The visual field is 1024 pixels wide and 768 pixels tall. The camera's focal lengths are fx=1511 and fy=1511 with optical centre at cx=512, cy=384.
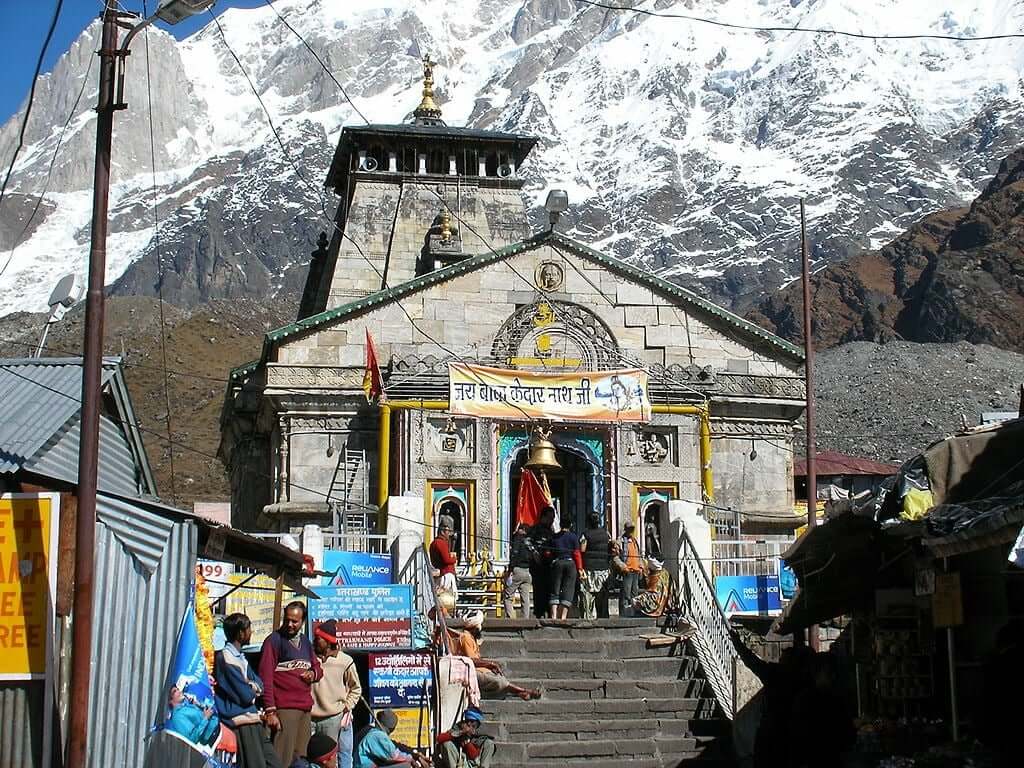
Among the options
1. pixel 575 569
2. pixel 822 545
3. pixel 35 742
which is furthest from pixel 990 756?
pixel 575 569

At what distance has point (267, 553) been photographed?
51.3ft

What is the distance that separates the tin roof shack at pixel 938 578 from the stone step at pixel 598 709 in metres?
2.94

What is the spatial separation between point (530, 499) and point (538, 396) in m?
3.24

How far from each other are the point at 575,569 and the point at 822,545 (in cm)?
651

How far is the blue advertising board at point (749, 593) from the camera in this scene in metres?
23.3

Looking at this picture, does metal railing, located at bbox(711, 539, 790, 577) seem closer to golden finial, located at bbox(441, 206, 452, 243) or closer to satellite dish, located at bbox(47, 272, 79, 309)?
satellite dish, located at bbox(47, 272, 79, 309)

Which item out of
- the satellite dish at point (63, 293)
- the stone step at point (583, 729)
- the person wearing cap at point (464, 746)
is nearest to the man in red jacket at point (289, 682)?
the person wearing cap at point (464, 746)

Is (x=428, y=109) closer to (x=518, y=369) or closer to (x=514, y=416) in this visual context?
(x=518, y=369)

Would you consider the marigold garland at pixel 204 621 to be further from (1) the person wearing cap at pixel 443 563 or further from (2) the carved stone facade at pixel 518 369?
(2) the carved stone facade at pixel 518 369

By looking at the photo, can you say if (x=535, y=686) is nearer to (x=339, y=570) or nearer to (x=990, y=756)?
(x=339, y=570)

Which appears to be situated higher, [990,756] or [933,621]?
[933,621]

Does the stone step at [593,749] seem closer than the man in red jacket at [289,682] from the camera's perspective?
No

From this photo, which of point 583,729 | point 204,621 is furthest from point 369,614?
point 583,729

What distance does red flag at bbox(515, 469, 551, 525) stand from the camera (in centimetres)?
2672
